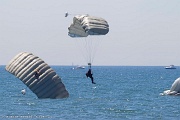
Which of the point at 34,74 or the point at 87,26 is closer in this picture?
the point at 87,26

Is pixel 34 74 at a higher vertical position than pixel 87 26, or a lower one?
lower

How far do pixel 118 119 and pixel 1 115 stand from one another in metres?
8.76

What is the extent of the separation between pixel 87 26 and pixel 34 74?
22.1ft

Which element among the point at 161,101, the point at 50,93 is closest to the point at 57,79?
the point at 50,93

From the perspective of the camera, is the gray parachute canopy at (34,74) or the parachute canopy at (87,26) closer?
the parachute canopy at (87,26)

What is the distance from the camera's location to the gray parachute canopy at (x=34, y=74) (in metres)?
44.4

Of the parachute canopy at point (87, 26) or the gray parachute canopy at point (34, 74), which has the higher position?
the parachute canopy at point (87, 26)

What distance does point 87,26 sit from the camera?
4000cm

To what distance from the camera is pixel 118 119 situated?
45.9 m

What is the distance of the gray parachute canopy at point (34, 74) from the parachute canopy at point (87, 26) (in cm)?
347

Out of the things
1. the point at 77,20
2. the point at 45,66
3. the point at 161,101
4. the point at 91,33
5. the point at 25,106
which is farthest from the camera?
the point at 161,101

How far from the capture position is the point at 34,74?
146 feet

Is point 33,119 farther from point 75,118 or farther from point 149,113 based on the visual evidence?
point 149,113

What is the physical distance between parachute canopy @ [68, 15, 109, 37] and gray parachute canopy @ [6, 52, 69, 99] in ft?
11.4
